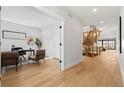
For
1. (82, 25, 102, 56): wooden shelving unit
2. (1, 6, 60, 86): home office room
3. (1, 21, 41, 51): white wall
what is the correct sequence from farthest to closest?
(82, 25, 102, 56): wooden shelving unit
(1, 21, 41, 51): white wall
(1, 6, 60, 86): home office room

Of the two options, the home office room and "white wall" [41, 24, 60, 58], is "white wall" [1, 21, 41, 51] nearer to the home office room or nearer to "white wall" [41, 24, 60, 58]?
the home office room

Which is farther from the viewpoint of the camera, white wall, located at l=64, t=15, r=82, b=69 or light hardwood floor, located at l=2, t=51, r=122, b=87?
white wall, located at l=64, t=15, r=82, b=69

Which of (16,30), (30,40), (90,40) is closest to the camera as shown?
(16,30)

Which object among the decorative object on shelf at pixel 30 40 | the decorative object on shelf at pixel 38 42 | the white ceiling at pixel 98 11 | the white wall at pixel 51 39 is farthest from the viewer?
the decorative object on shelf at pixel 38 42

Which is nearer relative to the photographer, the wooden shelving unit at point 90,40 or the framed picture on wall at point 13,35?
the framed picture on wall at point 13,35

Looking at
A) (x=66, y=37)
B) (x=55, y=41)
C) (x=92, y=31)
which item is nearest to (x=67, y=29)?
(x=66, y=37)

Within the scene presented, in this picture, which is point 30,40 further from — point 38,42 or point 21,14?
point 21,14

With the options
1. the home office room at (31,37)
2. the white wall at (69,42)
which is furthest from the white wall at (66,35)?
the home office room at (31,37)

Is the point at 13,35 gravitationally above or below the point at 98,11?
below

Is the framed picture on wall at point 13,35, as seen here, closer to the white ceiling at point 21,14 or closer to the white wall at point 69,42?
the white ceiling at point 21,14

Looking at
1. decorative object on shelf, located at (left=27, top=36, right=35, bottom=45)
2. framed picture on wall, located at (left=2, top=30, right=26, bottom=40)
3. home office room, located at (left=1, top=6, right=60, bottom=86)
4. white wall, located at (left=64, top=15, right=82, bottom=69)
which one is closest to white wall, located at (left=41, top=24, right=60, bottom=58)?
home office room, located at (left=1, top=6, right=60, bottom=86)

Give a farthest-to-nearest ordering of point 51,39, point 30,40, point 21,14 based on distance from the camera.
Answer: point 51,39
point 30,40
point 21,14

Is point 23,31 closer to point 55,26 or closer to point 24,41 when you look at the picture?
point 24,41

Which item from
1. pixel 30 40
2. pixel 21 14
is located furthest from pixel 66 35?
Result: pixel 30 40
